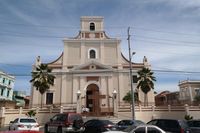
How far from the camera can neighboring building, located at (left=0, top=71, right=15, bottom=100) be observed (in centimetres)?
5543

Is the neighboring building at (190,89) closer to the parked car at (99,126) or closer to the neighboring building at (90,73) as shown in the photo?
the neighboring building at (90,73)

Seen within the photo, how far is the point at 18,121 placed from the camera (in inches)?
754

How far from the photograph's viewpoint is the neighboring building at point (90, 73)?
40.3 m

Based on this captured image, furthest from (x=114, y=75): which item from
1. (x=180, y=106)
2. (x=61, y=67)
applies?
(x=180, y=106)

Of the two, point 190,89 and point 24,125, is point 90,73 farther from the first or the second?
point 190,89

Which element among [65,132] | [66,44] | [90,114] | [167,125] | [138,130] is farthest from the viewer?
[66,44]

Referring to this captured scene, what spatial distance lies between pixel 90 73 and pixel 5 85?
2677 centimetres

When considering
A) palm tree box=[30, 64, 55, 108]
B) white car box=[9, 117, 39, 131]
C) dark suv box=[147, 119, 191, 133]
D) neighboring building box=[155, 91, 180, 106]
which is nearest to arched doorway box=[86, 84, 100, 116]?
palm tree box=[30, 64, 55, 108]

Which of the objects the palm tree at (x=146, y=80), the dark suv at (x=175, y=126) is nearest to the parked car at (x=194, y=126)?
the dark suv at (x=175, y=126)

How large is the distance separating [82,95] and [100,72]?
5.26 m

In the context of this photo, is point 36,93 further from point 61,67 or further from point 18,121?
point 18,121

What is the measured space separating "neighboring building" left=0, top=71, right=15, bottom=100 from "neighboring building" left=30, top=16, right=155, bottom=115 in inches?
678

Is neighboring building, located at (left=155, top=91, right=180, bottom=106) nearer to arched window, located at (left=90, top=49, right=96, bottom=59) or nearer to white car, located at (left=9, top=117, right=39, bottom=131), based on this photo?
arched window, located at (left=90, top=49, right=96, bottom=59)

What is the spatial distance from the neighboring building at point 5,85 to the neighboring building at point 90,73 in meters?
17.2
